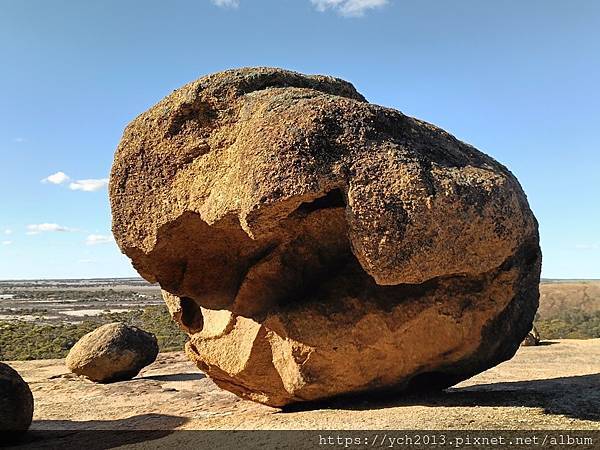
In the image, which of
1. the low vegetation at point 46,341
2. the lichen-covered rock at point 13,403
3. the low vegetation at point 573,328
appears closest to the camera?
the lichen-covered rock at point 13,403

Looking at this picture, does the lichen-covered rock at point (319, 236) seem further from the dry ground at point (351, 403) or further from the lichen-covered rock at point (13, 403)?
the lichen-covered rock at point (13, 403)

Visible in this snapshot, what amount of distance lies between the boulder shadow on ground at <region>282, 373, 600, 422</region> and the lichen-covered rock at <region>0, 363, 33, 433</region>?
3885 millimetres

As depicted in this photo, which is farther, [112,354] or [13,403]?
[112,354]

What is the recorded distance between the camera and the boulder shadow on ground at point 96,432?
→ 8094 millimetres

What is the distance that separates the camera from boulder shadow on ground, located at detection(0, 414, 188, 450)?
319 inches

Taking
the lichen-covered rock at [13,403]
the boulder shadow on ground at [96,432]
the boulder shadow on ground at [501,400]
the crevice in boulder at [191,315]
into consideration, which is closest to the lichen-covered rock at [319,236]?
the crevice in boulder at [191,315]

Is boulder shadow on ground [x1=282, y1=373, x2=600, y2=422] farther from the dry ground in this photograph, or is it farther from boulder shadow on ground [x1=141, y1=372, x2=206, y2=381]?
boulder shadow on ground [x1=141, y1=372, x2=206, y2=381]

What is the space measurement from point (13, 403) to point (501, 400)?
21.8 ft

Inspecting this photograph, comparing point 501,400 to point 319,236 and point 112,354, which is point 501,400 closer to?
point 319,236

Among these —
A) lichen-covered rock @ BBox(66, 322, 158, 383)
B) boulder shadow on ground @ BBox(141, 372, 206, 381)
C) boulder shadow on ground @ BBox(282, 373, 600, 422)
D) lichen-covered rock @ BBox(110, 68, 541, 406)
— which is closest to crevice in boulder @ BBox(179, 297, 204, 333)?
lichen-covered rock @ BBox(110, 68, 541, 406)

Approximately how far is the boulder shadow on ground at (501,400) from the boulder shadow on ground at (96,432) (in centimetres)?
211

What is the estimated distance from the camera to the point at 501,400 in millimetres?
6973

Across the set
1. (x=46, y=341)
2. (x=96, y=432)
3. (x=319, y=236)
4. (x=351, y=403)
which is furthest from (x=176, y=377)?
(x=46, y=341)

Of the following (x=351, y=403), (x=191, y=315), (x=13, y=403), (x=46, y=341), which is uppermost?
(x=191, y=315)
